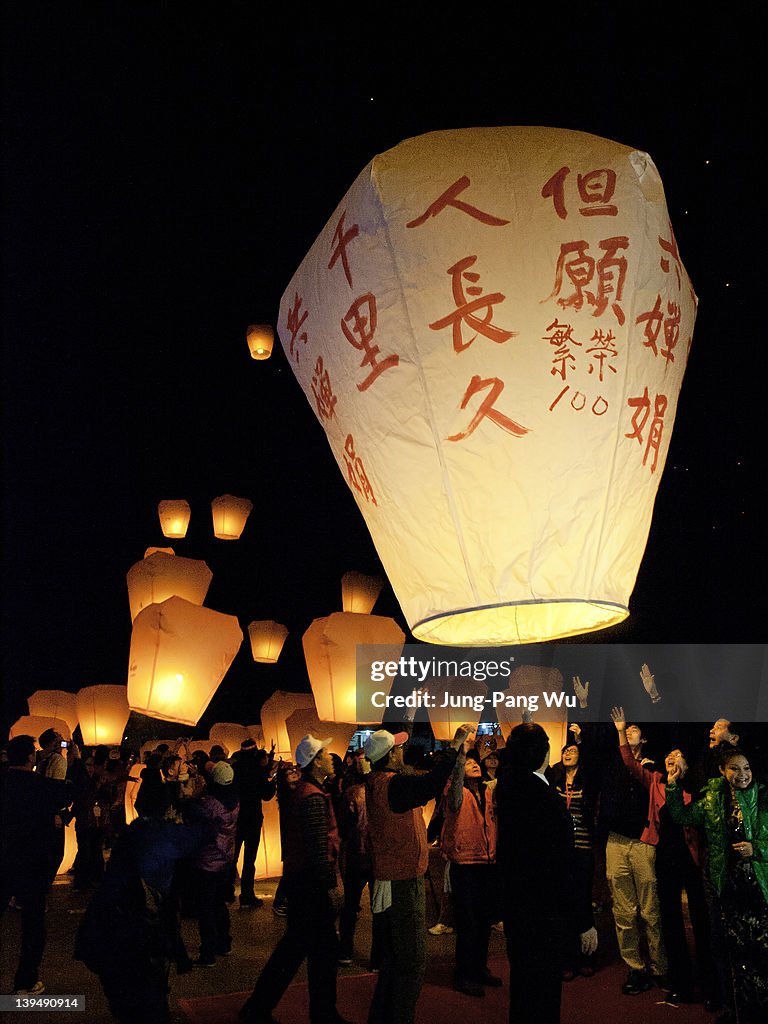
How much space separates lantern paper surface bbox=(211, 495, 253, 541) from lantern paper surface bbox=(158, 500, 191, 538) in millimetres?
403

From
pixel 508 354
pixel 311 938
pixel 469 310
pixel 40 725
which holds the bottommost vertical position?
pixel 311 938

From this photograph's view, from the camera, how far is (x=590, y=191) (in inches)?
96.4

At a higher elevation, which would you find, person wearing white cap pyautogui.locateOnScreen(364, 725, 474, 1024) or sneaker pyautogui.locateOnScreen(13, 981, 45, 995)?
person wearing white cap pyautogui.locateOnScreen(364, 725, 474, 1024)

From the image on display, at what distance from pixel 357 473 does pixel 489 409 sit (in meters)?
0.59

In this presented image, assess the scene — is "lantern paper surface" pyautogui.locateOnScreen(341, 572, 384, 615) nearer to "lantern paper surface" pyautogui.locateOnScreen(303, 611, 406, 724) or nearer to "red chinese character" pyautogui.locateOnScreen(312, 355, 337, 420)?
"lantern paper surface" pyautogui.locateOnScreen(303, 611, 406, 724)

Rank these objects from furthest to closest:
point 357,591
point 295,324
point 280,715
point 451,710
A: point 280,715 < point 357,591 < point 451,710 < point 295,324

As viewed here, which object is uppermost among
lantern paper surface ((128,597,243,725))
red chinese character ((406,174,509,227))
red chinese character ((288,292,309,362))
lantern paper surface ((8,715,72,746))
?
red chinese character ((406,174,509,227))

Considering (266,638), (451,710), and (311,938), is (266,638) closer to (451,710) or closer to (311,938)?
(451,710)

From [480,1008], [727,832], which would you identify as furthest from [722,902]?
[480,1008]

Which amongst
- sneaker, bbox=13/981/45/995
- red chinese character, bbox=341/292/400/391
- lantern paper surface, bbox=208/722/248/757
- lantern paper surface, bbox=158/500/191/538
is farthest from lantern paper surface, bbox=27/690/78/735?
red chinese character, bbox=341/292/400/391

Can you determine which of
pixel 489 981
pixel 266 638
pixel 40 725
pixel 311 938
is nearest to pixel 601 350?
pixel 311 938

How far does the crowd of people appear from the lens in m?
3.47

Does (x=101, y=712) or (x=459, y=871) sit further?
(x=101, y=712)

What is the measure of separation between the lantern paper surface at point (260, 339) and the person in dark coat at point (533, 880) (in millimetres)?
5078
